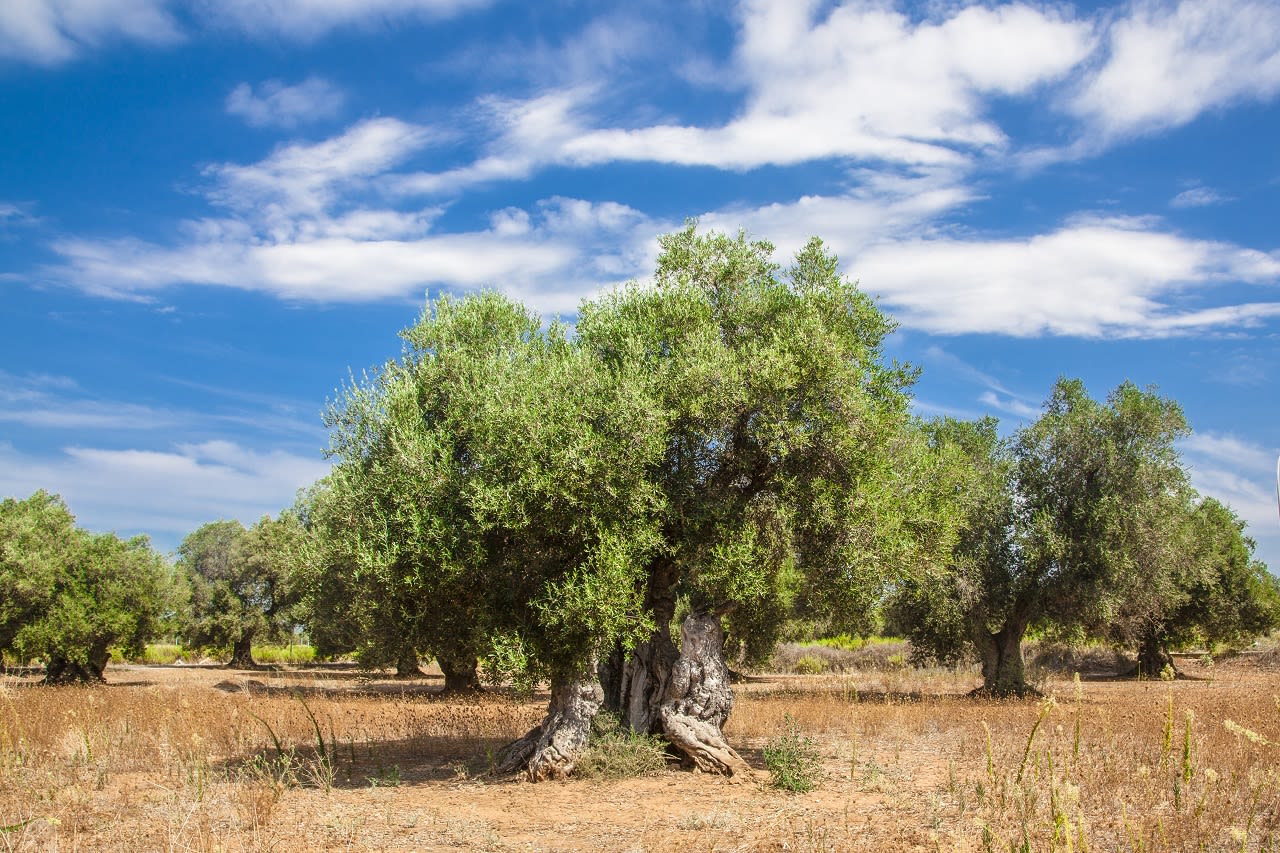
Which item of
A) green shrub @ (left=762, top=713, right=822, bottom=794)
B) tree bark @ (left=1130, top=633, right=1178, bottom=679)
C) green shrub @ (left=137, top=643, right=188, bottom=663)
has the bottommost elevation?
green shrub @ (left=137, top=643, right=188, bottom=663)

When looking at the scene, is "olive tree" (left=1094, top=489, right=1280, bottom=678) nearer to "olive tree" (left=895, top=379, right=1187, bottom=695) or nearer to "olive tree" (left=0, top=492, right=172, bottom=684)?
"olive tree" (left=895, top=379, right=1187, bottom=695)

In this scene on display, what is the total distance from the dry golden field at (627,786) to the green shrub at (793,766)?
306 millimetres

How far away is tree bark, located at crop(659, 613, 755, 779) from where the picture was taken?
1648 cm

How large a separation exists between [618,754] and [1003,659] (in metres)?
22.9

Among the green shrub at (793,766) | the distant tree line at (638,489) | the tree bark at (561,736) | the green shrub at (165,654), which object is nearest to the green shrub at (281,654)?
the green shrub at (165,654)

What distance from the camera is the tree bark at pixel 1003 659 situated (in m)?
32.8

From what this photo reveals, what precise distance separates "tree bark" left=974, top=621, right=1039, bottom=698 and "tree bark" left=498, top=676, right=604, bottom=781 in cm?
2177

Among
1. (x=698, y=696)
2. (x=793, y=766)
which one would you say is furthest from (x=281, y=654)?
(x=793, y=766)

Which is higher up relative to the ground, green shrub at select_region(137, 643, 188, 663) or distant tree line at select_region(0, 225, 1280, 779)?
distant tree line at select_region(0, 225, 1280, 779)

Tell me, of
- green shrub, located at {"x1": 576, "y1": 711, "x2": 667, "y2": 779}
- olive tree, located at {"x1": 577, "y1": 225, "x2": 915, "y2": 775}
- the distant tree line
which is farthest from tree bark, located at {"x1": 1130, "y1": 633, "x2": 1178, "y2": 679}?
green shrub, located at {"x1": 576, "y1": 711, "x2": 667, "y2": 779}

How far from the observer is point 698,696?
1672cm

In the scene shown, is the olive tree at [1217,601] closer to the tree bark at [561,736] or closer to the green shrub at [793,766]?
the green shrub at [793,766]

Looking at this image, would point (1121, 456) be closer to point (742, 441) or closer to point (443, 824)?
point (742, 441)

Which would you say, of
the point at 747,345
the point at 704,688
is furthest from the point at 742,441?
the point at 704,688
